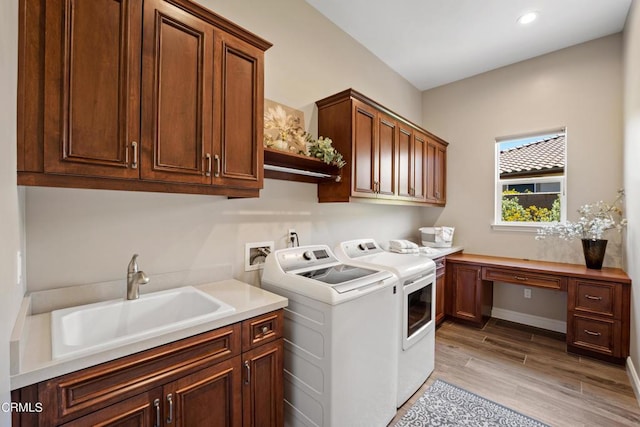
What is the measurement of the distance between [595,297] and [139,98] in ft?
12.7

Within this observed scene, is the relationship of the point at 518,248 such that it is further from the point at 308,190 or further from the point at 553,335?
the point at 308,190

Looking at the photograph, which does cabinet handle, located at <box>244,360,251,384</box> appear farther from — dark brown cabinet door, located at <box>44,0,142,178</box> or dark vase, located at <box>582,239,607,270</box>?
dark vase, located at <box>582,239,607,270</box>

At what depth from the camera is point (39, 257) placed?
4.22ft

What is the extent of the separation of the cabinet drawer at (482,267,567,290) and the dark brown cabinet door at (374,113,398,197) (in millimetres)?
1505

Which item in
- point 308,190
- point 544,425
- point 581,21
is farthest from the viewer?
point 581,21

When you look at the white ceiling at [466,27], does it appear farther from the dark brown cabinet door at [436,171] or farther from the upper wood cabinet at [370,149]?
the dark brown cabinet door at [436,171]

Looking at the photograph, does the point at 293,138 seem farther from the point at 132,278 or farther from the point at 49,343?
the point at 49,343

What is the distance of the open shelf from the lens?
1.97 meters

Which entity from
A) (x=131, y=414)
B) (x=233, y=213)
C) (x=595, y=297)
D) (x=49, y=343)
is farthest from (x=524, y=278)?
(x=49, y=343)

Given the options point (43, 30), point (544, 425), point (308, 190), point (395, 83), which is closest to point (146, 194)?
point (43, 30)

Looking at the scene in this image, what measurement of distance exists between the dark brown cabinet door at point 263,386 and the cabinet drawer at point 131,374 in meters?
0.15

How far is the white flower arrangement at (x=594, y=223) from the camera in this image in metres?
2.84

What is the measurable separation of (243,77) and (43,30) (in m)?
0.83

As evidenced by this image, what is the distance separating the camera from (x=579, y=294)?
8.93 feet
